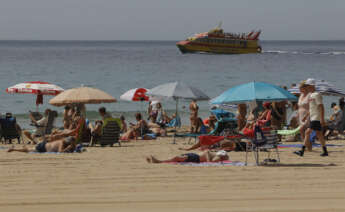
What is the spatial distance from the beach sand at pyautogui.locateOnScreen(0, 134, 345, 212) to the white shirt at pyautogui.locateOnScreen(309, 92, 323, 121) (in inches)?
28.3

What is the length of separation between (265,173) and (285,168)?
66 cm

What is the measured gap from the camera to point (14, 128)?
14281 millimetres

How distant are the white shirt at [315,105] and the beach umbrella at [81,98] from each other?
5176mm

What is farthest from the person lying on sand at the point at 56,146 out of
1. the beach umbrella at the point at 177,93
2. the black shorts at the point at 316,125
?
the black shorts at the point at 316,125

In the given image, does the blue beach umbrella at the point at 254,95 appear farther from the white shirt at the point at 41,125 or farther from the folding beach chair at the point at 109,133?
the white shirt at the point at 41,125

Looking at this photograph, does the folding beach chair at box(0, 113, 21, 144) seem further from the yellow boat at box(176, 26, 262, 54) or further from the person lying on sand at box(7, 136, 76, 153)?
the yellow boat at box(176, 26, 262, 54)

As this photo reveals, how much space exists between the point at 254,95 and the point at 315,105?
1.75 meters

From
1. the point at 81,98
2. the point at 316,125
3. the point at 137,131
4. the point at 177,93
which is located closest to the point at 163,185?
the point at 316,125

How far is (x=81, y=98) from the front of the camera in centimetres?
1324

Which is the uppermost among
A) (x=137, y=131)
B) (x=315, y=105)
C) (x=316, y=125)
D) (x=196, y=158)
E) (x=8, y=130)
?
(x=315, y=105)

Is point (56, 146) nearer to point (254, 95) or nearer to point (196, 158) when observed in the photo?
point (196, 158)

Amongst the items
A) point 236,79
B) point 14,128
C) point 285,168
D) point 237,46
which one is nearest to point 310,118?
point 285,168

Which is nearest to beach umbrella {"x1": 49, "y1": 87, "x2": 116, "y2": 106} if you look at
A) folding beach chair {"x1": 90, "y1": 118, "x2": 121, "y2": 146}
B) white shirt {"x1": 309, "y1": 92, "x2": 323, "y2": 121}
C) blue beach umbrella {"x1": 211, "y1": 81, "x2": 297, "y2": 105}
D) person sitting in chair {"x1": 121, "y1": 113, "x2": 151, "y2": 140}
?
folding beach chair {"x1": 90, "y1": 118, "x2": 121, "y2": 146}

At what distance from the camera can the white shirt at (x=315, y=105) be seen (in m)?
9.62
